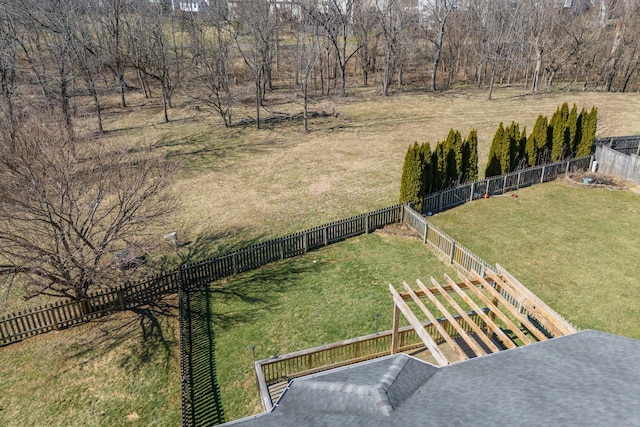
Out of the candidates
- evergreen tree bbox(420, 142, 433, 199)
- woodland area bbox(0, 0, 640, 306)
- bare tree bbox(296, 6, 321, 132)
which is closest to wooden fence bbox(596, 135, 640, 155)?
woodland area bbox(0, 0, 640, 306)

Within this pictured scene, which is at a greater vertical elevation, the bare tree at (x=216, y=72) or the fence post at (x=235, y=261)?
the bare tree at (x=216, y=72)

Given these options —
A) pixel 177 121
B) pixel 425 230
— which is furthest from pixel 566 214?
pixel 177 121

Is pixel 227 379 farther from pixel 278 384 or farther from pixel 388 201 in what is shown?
pixel 388 201

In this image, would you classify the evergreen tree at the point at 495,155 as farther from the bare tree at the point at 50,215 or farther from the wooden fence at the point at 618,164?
the bare tree at the point at 50,215

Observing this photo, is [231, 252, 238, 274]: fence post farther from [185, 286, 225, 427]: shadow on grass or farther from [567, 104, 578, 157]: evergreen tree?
[567, 104, 578, 157]: evergreen tree

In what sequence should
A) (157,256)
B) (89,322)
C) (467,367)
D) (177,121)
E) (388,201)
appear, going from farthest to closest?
(177,121) → (388,201) → (157,256) → (89,322) → (467,367)

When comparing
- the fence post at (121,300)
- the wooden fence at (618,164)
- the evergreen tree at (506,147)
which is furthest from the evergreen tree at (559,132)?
the fence post at (121,300)

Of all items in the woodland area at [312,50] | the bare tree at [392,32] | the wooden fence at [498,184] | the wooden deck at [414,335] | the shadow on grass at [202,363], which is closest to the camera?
the wooden deck at [414,335]

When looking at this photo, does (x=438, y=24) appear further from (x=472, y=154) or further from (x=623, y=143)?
(x=472, y=154)
